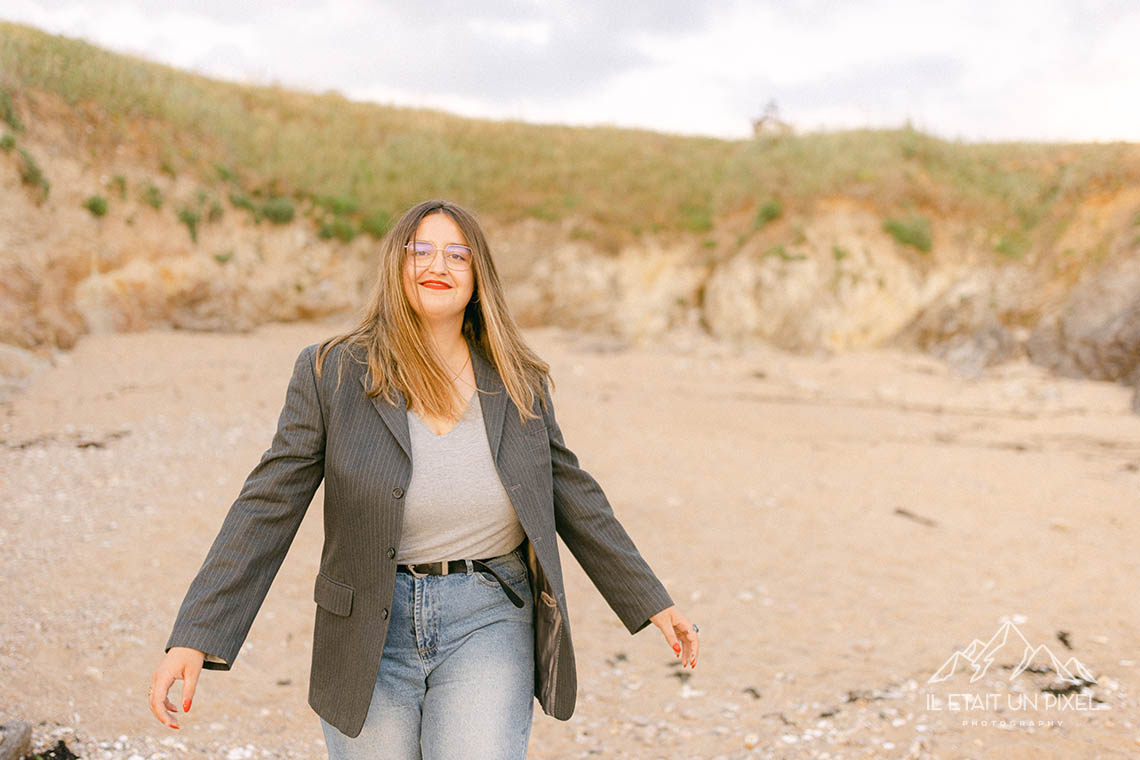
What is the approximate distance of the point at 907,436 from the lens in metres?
9.39

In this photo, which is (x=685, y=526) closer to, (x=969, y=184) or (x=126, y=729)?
(x=126, y=729)

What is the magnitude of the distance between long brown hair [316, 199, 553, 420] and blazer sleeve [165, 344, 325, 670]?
0.16 m

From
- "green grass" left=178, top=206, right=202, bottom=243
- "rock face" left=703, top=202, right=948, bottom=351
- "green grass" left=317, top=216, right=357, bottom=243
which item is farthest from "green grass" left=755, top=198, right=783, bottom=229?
"green grass" left=178, top=206, right=202, bottom=243

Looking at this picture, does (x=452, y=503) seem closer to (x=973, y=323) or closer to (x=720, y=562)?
(x=720, y=562)

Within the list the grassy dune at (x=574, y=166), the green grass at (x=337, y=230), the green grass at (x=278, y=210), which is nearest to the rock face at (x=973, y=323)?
the grassy dune at (x=574, y=166)

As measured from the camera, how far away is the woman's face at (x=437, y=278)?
198 cm

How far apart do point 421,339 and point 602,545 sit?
728 mm

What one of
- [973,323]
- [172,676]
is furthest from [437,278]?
[973,323]

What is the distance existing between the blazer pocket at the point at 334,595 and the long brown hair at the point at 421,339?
1.52ft

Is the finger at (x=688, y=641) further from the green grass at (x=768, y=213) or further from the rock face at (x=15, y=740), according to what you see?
the green grass at (x=768, y=213)

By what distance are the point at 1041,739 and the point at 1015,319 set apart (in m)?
12.1

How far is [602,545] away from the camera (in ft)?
6.69

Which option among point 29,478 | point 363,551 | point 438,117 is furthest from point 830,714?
point 438,117

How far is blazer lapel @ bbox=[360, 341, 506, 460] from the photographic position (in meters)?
1.85
